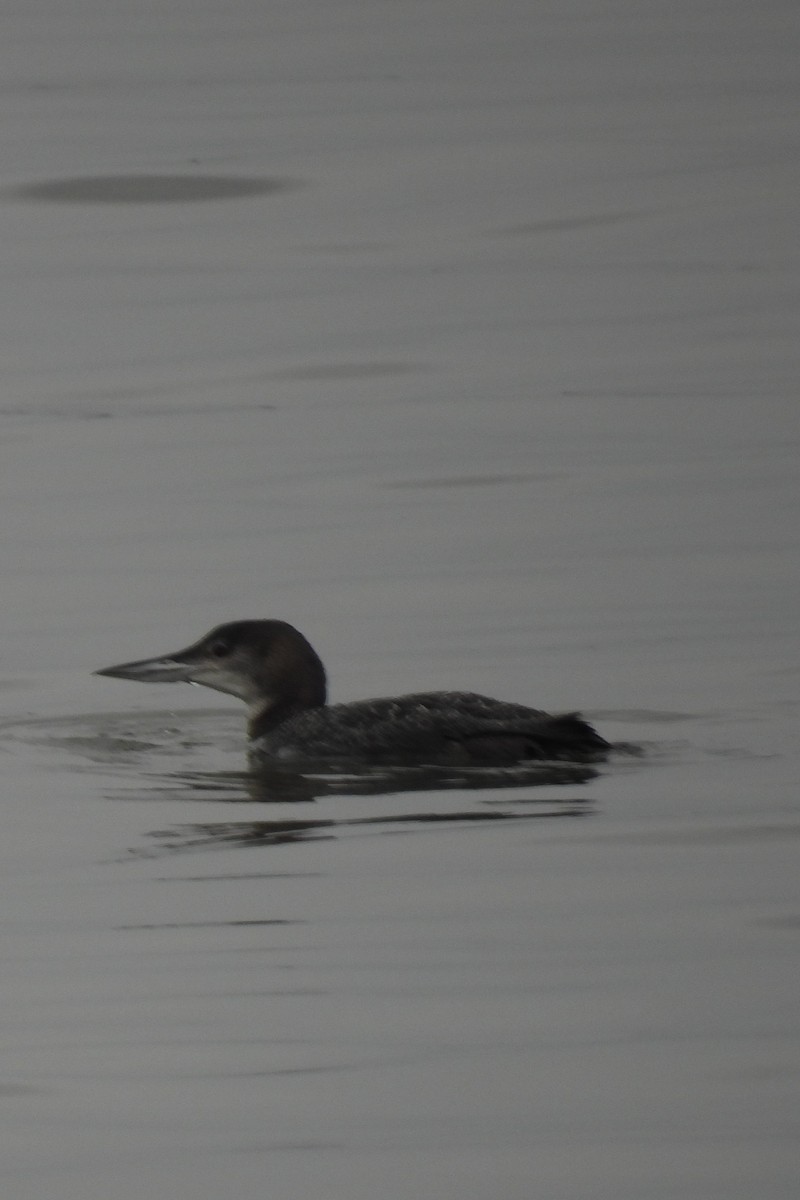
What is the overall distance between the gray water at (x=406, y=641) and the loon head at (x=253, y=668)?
0.60ft

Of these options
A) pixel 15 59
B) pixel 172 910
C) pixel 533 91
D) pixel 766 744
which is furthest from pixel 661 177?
pixel 172 910

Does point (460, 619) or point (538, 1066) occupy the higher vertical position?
point (460, 619)

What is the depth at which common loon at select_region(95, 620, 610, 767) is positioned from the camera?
820cm

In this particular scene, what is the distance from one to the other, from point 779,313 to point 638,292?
56.7 inches

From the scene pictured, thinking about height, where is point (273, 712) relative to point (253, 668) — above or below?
below

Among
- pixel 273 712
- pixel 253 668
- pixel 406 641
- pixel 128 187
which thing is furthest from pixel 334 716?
pixel 128 187

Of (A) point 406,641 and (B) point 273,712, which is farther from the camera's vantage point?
(A) point 406,641

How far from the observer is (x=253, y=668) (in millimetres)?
9172

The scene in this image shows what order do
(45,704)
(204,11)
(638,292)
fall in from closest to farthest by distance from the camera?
(45,704) → (638,292) → (204,11)

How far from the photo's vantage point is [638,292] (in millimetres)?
18891

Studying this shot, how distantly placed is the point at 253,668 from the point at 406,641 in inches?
42.2

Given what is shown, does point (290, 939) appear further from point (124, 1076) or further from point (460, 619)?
point (460, 619)

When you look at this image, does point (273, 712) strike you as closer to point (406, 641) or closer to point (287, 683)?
point (287, 683)

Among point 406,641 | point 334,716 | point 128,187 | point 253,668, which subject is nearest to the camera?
point 334,716
